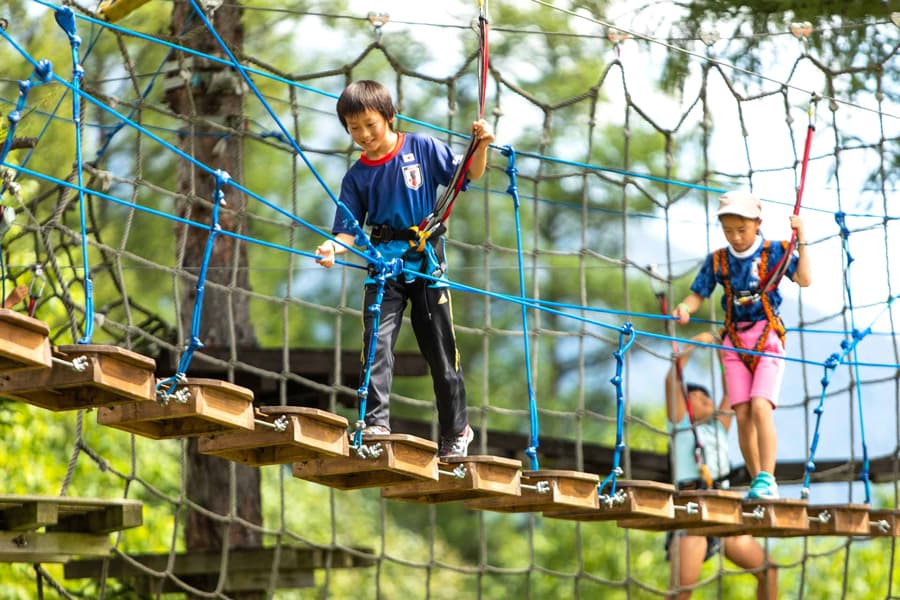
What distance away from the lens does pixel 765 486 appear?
461cm

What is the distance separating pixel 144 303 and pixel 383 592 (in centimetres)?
308

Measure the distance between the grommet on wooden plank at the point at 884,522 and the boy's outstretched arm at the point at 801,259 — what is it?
824 mm

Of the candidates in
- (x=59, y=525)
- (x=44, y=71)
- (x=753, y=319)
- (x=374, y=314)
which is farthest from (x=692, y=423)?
(x=44, y=71)

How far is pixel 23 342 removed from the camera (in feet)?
10.1

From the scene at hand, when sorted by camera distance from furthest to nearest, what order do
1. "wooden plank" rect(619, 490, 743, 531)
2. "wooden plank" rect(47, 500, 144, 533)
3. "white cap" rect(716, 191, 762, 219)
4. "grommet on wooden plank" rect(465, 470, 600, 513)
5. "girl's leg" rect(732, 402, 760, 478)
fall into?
"wooden plank" rect(47, 500, 144, 533)
"girl's leg" rect(732, 402, 760, 478)
"white cap" rect(716, 191, 762, 219)
"wooden plank" rect(619, 490, 743, 531)
"grommet on wooden plank" rect(465, 470, 600, 513)

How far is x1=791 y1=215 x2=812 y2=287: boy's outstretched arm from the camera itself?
451cm

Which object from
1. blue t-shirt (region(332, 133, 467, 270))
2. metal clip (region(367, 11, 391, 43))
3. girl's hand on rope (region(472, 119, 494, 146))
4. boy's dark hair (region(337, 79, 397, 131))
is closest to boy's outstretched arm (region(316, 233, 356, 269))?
blue t-shirt (region(332, 133, 467, 270))

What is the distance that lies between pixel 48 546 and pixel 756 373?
2.26 meters

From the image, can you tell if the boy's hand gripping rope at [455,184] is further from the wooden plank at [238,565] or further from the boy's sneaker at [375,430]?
the wooden plank at [238,565]

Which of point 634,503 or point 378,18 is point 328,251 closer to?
point 634,503

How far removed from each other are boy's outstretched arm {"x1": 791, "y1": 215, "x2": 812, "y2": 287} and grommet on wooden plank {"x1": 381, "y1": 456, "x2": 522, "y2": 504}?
114 cm

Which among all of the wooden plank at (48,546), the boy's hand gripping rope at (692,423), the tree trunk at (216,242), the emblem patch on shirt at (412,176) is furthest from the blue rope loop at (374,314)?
the tree trunk at (216,242)

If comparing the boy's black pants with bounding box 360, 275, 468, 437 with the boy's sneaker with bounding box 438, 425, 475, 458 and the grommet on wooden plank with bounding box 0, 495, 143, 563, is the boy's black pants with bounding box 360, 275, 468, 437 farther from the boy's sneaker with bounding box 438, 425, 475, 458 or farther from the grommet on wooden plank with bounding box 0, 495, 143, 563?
the grommet on wooden plank with bounding box 0, 495, 143, 563

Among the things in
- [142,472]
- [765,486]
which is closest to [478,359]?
[142,472]
